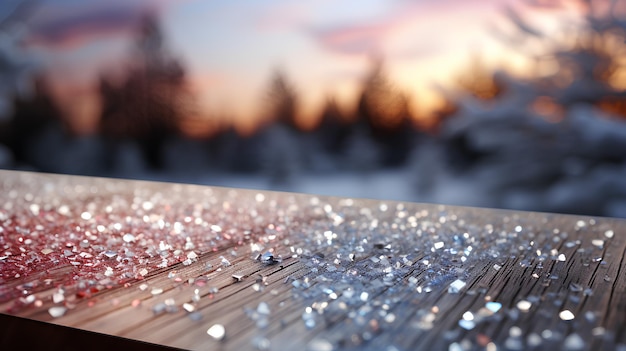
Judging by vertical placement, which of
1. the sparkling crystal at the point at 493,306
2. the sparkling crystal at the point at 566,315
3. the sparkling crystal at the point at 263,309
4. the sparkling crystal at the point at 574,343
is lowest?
the sparkling crystal at the point at 574,343

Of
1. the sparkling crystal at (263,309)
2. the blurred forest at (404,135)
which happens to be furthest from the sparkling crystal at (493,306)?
the blurred forest at (404,135)

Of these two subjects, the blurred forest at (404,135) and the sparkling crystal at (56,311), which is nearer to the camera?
the sparkling crystal at (56,311)

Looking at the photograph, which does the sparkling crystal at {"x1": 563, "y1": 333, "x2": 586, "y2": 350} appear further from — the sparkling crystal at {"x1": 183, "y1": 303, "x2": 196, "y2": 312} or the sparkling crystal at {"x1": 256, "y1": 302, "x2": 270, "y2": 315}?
the sparkling crystal at {"x1": 183, "y1": 303, "x2": 196, "y2": 312}

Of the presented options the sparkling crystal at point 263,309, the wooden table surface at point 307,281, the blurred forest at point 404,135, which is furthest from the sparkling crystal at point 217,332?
the blurred forest at point 404,135

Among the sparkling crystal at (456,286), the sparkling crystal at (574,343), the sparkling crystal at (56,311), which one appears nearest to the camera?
the sparkling crystal at (574,343)

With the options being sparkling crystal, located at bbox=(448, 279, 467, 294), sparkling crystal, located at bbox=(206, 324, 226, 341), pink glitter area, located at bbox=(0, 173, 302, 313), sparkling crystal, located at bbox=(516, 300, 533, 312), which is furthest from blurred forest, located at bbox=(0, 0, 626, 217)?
sparkling crystal, located at bbox=(206, 324, 226, 341)

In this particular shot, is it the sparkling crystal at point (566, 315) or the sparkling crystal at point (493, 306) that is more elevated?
the sparkling crystal at point (493, 306)

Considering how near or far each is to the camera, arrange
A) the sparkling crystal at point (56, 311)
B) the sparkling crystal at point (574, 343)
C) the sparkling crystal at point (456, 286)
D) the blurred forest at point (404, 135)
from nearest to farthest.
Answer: the sparkling crystal at point (574, 343)
the sparkling crystal at point (56, 311)
the sparkling crystal at point (456, 286)
the blurred forest at point (404, 135)

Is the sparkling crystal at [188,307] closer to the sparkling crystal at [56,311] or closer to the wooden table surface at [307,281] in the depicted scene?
the wooden table surface at [307,281]

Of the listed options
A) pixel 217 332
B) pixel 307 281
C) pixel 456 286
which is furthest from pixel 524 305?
pixel 217 332
